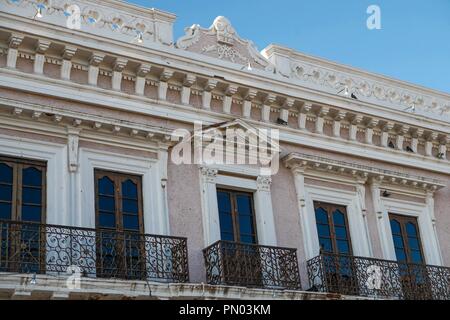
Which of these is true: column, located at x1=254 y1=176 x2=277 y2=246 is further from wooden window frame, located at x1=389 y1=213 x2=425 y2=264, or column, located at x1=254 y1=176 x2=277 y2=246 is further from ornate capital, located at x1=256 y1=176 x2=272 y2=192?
wooden window frame, located at x1=389 y1=213 x2=425 y2=264

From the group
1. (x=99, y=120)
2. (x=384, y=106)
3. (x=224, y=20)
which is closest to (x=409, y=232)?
(x=384, y=106)

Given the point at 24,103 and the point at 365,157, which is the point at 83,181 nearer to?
the point at 24,103

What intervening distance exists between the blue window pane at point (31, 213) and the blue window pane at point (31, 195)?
3.6 inches

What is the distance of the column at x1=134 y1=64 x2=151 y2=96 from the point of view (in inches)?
548

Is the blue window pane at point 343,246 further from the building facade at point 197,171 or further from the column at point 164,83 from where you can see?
the column at point 164,83

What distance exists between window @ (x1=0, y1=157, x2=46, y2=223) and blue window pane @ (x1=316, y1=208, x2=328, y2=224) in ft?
16.7

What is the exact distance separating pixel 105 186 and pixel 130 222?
692 mm

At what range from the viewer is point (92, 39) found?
43.9 ft

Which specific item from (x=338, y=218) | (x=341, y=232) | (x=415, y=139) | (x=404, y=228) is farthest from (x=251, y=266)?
(x=415, y=139)

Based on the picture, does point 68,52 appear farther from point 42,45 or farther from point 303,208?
point 303,208

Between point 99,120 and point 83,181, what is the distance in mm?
992

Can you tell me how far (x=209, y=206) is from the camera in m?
14.0

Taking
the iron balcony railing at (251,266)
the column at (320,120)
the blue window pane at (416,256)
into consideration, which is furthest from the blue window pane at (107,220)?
the blue window pane at (416,256)

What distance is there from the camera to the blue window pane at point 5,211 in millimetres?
12227
